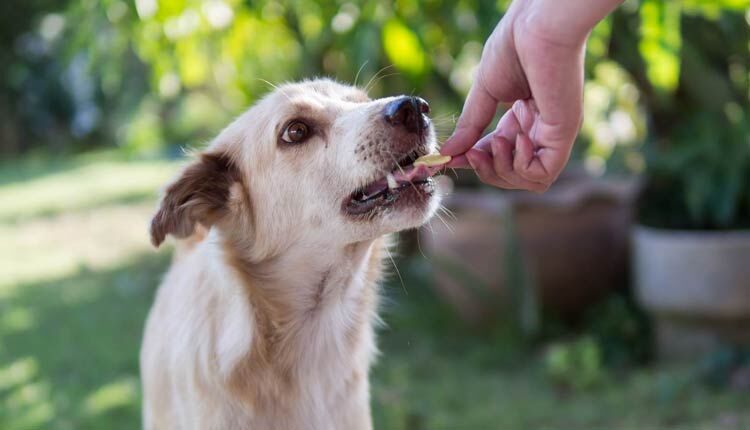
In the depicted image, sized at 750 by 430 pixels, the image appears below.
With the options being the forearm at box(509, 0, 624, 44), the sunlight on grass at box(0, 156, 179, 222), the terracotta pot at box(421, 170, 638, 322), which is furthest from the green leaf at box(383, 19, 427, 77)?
the sunlight on grass at box(0, 156, 179, 222)

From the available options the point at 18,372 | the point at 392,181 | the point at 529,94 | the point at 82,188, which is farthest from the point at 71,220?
the point at 529,94

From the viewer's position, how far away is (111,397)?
15.0 feet

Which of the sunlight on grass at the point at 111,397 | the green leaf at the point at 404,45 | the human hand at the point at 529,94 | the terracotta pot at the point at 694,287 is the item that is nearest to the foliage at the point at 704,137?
the terracotta pot at the point at 694,287

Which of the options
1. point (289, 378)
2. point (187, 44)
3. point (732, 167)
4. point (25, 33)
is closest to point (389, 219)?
point (289, 378)

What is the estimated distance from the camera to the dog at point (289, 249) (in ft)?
7.66

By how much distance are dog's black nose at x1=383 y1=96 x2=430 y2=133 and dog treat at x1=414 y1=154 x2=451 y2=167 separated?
0.10 m

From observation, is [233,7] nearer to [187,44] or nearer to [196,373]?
[187,44]

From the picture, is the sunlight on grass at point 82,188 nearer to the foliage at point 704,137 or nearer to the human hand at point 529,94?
the foliage at point 704,137

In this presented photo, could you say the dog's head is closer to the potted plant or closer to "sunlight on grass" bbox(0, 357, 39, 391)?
the potted plant

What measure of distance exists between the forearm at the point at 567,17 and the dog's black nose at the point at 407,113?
46cm

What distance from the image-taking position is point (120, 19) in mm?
3734

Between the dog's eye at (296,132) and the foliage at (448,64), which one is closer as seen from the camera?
the dog's eye at (296,132)

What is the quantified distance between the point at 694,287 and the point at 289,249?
8.87 feet

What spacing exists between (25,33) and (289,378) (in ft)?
55.9
